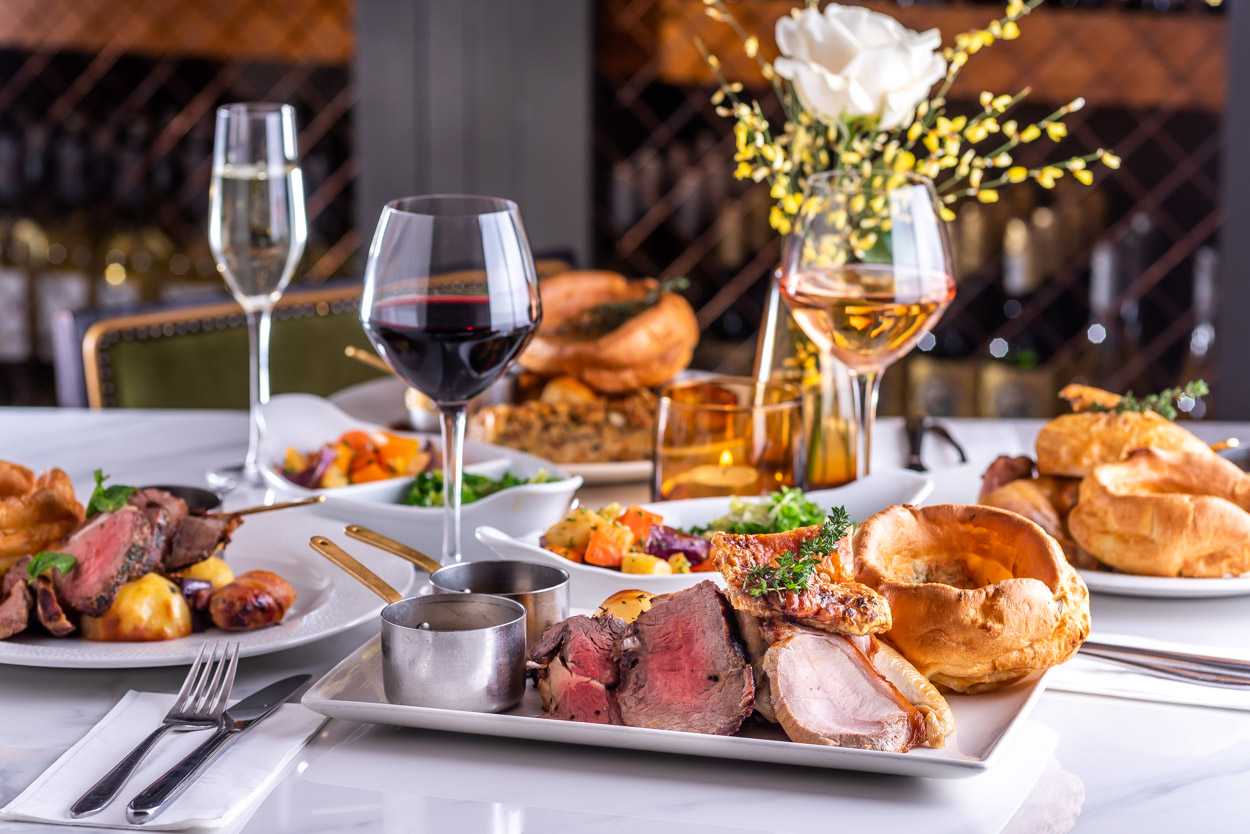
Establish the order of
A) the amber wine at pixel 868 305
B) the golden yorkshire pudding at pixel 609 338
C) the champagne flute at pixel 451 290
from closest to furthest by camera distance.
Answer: the champagne flute at pixel 451 290, the amber wine at pixel 868 305, the golden yorkshire pudding at pixel 609 338

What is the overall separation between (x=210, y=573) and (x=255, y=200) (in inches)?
25.0

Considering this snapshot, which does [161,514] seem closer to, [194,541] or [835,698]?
[194,541]

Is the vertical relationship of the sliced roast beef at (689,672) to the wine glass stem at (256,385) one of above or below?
below

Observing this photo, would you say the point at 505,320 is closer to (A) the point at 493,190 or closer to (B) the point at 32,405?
(A) the point at 493,190

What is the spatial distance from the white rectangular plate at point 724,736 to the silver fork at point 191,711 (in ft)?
0.23

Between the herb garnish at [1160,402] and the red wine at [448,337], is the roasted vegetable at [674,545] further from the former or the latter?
the herb garnish at [1160,402]

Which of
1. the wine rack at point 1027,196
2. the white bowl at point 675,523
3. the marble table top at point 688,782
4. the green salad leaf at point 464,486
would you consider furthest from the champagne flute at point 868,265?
the wine rack at point 1027,196

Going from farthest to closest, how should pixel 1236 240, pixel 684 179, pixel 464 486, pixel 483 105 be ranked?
pixel 684 179, pixel 483 105, pixel 1236 240, pixel 464 486

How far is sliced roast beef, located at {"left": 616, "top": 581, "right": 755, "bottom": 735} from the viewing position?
0.94 metres

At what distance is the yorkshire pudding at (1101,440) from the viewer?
1.38 metres

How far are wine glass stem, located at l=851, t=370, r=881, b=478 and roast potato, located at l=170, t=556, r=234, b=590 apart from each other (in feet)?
2.07

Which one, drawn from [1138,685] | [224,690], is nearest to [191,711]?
[224,690]

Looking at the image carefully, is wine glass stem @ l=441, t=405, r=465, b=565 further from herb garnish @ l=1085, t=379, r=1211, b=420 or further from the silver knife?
herb garnish @ l=1085, t=379, r=1211, b=420

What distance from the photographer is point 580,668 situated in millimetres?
976
